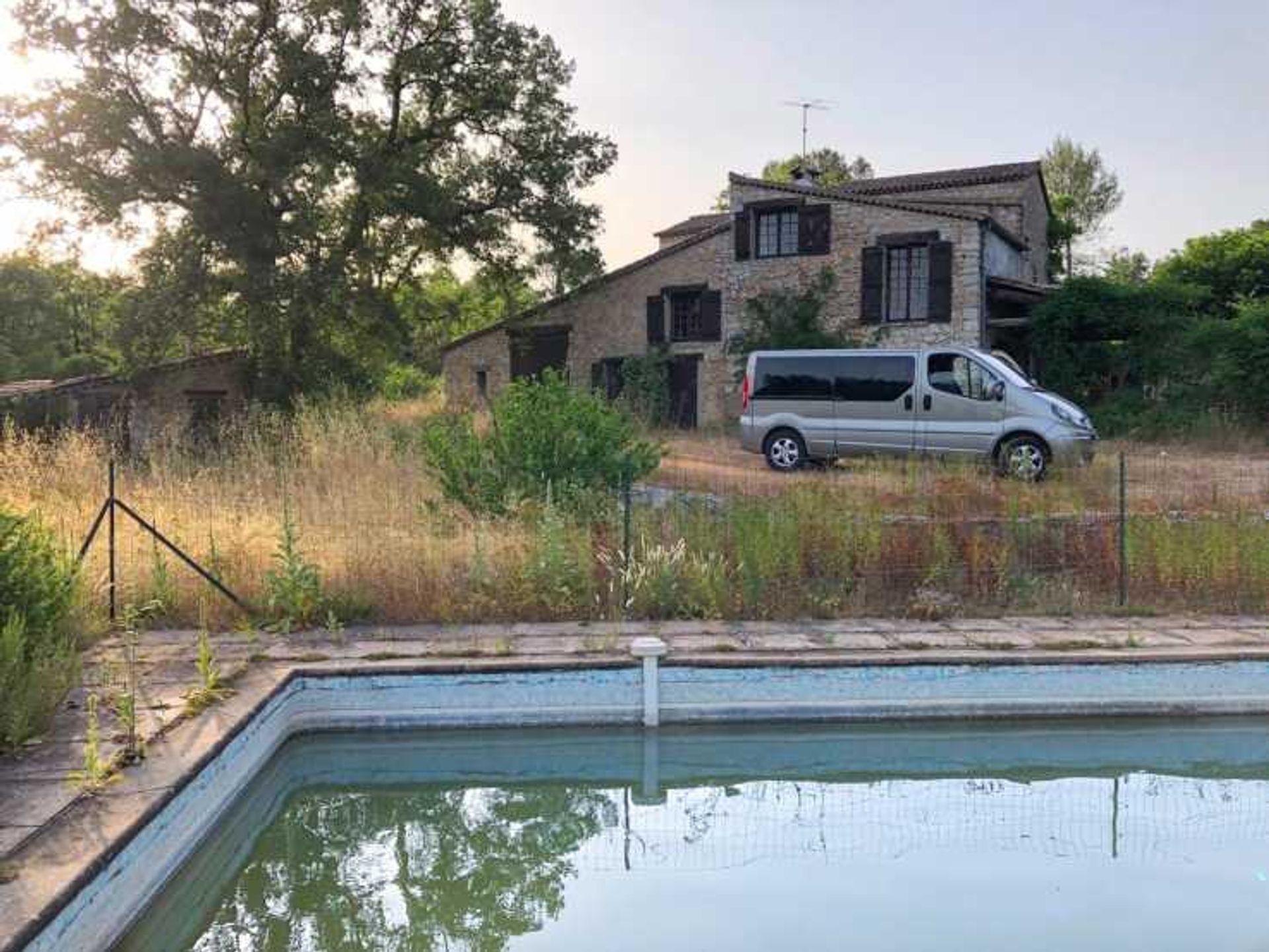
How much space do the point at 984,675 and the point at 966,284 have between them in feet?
55.4

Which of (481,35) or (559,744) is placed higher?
(481,35)

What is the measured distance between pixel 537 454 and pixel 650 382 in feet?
53.0

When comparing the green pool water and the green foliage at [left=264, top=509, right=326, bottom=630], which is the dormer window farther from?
the green pool water

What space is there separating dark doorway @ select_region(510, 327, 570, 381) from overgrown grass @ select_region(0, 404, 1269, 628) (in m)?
17.9

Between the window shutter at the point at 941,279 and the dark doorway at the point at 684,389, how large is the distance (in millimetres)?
5887

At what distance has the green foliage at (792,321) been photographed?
77.2 ft

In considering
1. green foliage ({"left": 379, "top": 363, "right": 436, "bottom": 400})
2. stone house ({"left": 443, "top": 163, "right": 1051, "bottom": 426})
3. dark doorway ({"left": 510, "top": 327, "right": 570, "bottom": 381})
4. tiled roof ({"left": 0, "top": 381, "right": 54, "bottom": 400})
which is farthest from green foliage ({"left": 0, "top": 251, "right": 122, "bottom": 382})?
stone house ({"left": 443, "top": 163, "right": 1051, "bottom": 426})

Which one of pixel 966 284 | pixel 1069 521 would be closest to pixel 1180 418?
pixel 966 284

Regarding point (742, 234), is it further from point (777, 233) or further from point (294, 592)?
point (294, 592)

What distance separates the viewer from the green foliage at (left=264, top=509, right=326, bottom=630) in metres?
7.50

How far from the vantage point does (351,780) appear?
5.91 meters

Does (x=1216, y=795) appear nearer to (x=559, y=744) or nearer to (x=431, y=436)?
(x=559, y=744)

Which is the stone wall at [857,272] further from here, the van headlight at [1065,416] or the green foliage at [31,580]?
the green foliage at [31,580]

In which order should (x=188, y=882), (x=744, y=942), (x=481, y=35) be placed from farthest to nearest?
(x=481, y=35) < (x=188, y=882) < (x=744, y=942)
